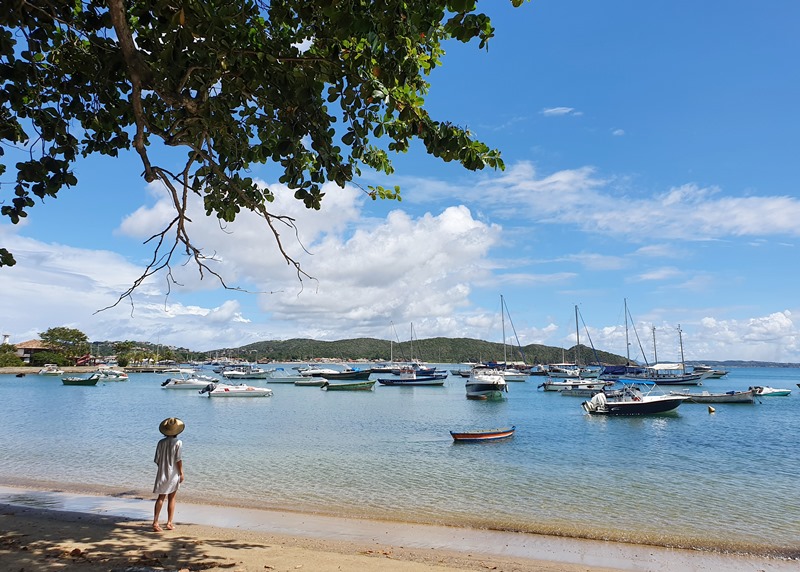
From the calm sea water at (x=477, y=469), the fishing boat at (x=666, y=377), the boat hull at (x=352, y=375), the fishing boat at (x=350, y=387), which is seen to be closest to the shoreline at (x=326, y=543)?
the calm sea water at (x=477, y=469)

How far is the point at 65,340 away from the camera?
418ft

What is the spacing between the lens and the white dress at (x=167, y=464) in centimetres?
933

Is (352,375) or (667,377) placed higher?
(352,375)

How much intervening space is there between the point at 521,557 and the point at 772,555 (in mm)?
5257

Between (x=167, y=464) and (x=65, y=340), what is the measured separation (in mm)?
141385

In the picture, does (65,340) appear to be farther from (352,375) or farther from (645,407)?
(645,407)

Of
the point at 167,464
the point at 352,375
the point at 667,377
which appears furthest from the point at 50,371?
the point at 167,464

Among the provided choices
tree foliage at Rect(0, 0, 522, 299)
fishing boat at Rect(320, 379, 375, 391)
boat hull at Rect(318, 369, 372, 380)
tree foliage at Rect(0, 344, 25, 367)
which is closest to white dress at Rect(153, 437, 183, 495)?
tree foliage at Rect(0, 0, 522, 299)

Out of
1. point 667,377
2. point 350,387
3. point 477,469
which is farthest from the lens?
point 667,377

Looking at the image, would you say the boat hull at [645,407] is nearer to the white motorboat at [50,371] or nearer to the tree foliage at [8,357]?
the white motorboat at [50,371]

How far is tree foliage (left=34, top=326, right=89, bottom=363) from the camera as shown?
127m

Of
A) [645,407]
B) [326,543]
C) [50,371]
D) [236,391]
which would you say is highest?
[50,371]

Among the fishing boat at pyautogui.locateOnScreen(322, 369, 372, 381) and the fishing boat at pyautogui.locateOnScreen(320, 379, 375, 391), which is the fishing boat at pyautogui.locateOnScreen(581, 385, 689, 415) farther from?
the fishing boat at pyautogui.locateOnScreen(322, 369, 372, 381)

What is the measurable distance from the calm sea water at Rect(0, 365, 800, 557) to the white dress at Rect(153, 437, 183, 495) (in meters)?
5.00
